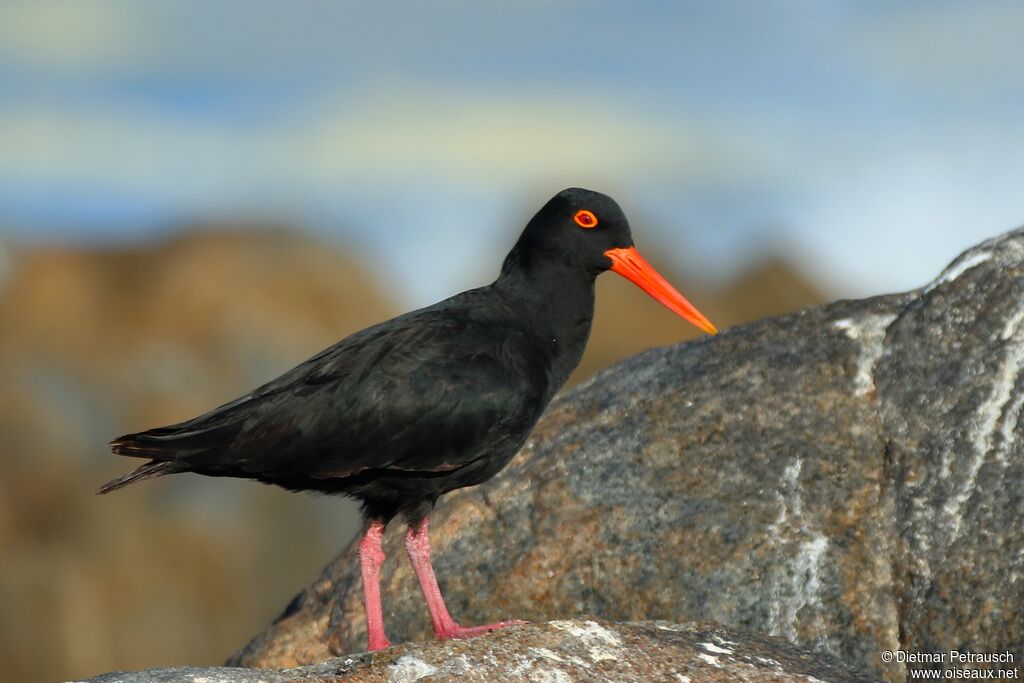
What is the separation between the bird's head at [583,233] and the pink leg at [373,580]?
2038mm

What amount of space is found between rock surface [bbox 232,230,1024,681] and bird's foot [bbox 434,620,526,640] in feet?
3.34

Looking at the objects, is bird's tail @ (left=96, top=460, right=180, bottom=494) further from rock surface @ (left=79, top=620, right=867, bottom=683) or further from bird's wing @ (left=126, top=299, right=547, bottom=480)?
rock surface @ (left=79, top=620, right=867, bottom=683)

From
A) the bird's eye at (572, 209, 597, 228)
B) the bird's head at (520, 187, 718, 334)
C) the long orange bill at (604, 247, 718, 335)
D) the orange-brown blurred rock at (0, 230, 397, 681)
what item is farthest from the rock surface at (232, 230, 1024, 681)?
the orange-brown blurred rock at (0, 230, 397, 681)

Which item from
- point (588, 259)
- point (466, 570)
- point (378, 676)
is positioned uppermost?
point (588, 259)

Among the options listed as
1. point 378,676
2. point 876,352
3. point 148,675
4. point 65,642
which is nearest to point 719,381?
point 876,352

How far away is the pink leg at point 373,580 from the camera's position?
7.16m

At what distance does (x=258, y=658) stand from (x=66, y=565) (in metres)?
12.0

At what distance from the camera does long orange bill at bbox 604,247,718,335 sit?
8336 mm

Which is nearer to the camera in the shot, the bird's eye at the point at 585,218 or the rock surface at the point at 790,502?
the rock surface at the point at 790,502

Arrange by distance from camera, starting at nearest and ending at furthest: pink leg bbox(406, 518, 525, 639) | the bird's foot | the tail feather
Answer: the bird's foot → pink leg bbox(406, 518, 525, 639) → the tail feather

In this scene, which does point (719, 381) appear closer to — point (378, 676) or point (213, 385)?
point (378, 676)

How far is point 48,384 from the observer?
70.9ft

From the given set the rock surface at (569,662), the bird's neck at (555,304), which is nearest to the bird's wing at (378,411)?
the bird's neck at (555,304)

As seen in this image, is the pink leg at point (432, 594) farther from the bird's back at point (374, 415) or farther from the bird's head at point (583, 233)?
the bird's head at point (583, 233)
